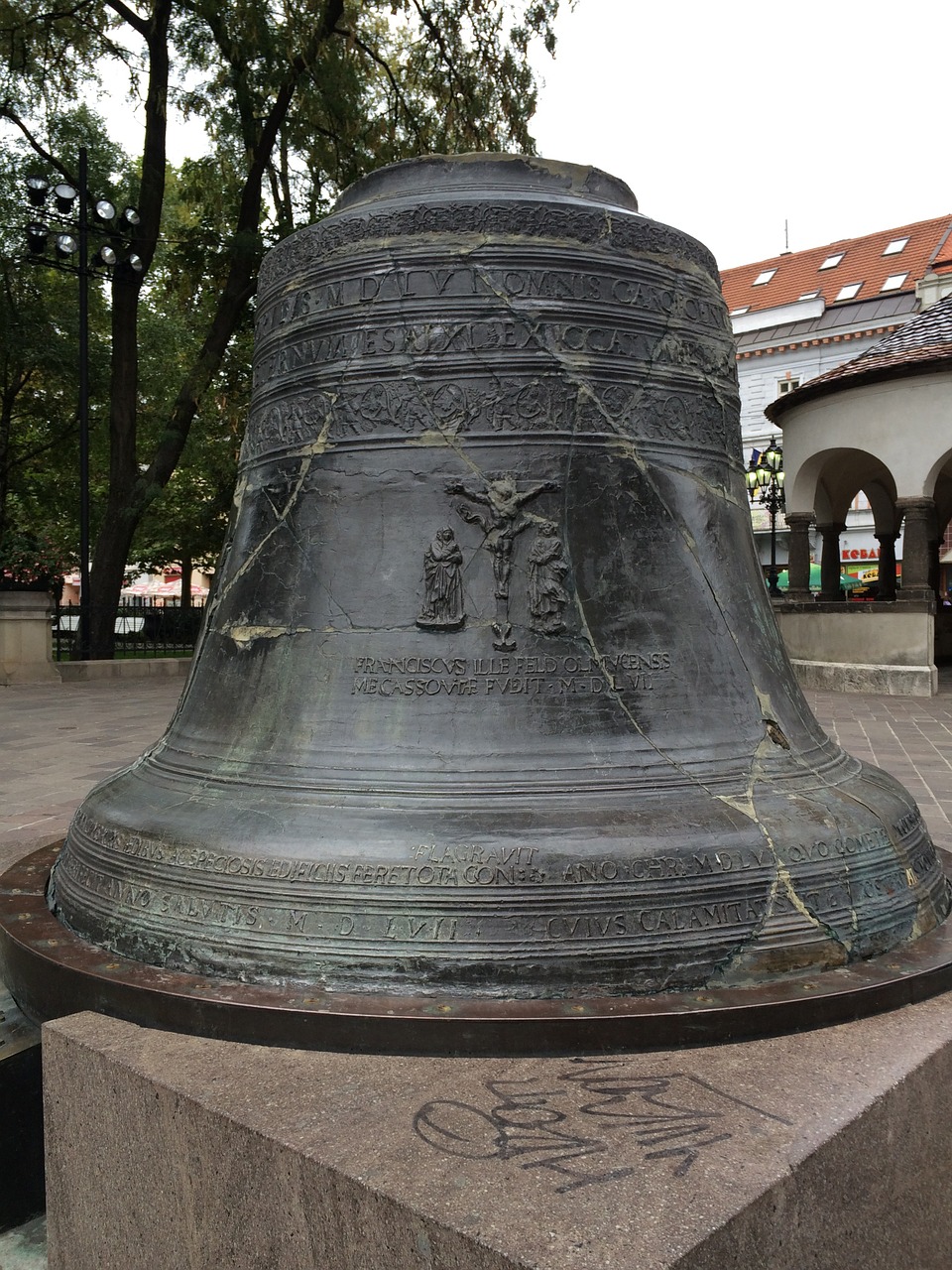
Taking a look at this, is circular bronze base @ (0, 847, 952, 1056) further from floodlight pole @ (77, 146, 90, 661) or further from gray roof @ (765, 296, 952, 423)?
gray roof @ (765, 296, 952, 423)

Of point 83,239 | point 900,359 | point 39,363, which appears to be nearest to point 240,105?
point 83,239

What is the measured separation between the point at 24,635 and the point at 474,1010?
14.2 meters

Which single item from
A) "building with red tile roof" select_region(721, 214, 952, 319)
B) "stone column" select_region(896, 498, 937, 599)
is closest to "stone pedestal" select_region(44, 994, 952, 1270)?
"stone column" select_region(896, 498, 937, 599)

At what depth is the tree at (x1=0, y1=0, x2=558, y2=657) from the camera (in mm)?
14195

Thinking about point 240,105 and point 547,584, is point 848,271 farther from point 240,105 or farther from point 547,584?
point 547,584

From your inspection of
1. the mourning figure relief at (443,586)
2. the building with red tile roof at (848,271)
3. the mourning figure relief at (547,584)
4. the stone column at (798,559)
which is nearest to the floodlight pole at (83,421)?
the stone column at (798,559)

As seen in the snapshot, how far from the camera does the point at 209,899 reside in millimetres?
2250

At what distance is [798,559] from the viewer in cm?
1814

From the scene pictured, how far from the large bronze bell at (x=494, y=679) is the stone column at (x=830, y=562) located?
55.0 feet

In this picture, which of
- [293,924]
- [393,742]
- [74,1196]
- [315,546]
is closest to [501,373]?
[315,546]

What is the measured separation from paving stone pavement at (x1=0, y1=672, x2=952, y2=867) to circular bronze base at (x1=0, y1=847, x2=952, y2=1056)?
167cm

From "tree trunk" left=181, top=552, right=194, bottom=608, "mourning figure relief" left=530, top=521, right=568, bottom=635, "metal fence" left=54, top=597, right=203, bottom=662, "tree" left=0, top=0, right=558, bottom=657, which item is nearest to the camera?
"mourning figure relief" left=530, top=521, right=568, bottom=635

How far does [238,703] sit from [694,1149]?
1510mm

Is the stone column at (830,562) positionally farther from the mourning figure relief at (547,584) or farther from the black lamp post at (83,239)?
the mourning figure relief at (547,584)
